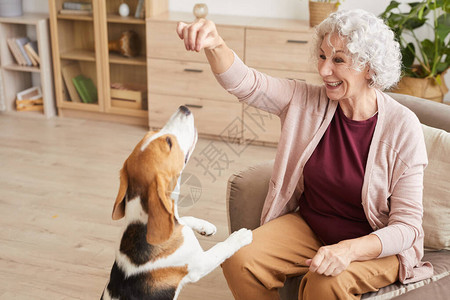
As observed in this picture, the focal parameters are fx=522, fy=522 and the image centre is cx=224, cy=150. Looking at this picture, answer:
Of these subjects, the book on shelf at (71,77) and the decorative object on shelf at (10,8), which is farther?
the book on shelf at (71,77)

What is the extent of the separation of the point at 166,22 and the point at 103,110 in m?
0.90

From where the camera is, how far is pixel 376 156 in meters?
1.60

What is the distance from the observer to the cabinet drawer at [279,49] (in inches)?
133

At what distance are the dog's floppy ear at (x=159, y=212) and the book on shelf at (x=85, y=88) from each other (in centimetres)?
311

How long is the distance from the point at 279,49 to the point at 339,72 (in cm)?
187

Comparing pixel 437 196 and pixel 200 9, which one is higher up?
pixel 200 9

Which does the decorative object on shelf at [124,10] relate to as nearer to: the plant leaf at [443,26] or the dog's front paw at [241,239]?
the plant leaf at [443,26]

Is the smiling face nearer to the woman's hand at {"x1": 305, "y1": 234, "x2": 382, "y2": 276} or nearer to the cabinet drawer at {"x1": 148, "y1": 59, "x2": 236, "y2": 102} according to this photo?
the woman's hand at {"x1": 305, "y1": 234, "x2": 382, "y2": 276}

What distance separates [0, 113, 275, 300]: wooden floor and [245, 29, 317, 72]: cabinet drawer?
605 millimetres

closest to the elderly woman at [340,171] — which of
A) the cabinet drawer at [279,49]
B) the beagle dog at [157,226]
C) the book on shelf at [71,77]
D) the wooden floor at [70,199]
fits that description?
the beagle dog at [157,226]

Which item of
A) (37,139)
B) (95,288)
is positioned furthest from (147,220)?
(37,139)

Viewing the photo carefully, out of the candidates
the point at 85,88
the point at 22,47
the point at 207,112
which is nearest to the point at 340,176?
the point at 207,112

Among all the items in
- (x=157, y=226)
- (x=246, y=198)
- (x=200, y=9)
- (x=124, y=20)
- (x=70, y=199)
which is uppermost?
(x=200, y=9)

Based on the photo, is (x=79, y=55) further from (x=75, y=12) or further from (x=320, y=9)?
(x=320, y=9)
